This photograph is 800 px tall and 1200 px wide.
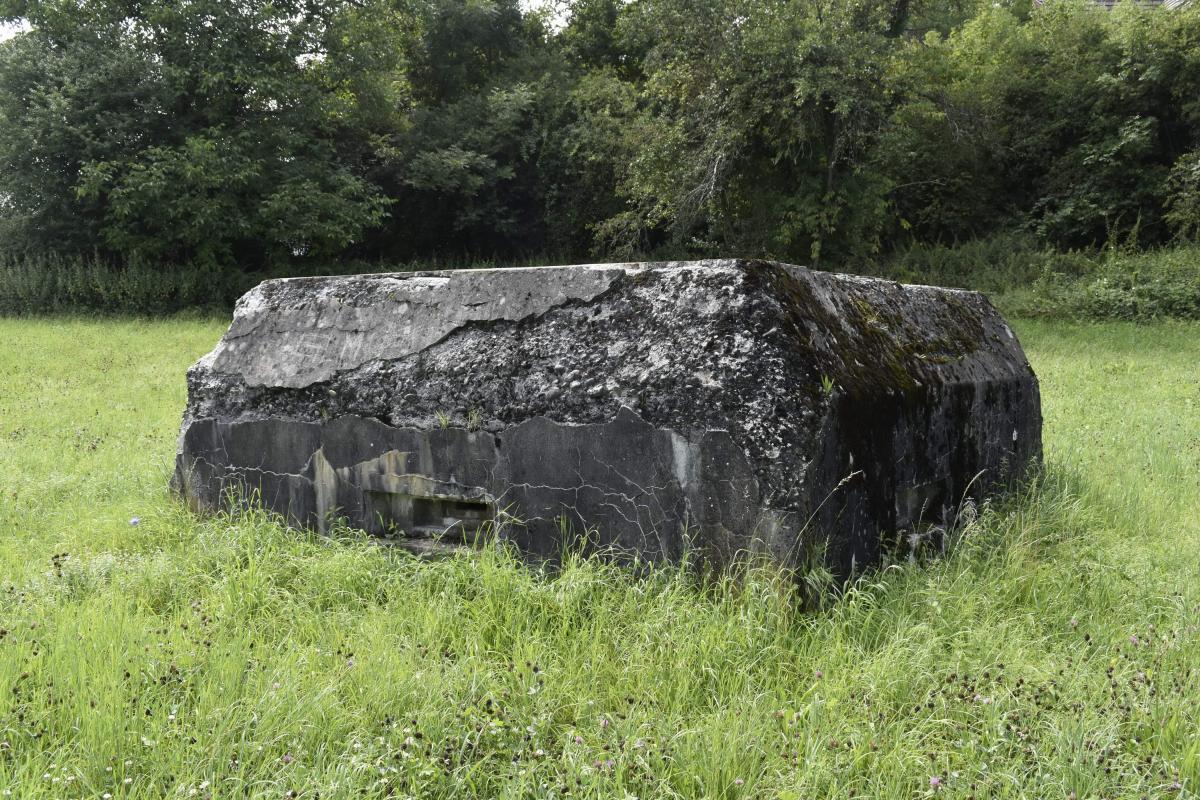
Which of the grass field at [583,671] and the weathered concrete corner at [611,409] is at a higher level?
the weathered concrete corner at [611,409]

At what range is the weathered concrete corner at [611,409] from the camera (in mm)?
3082

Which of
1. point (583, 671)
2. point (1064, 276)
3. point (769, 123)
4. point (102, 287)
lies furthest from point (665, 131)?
point (583, 671)

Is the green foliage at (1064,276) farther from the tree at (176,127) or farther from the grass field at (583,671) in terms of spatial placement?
the tree at (176,127)

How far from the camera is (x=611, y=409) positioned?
129 inches

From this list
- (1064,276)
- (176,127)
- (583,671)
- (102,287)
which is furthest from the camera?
(176,127)

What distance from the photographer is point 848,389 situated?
315 cm

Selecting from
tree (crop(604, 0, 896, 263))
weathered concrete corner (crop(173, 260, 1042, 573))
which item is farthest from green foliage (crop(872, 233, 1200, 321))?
weathered concrete corner (crop(173, 260, 1042, 573))

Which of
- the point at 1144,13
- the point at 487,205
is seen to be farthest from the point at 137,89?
the point at 1144,13

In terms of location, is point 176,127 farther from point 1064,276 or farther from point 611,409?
point 611,409

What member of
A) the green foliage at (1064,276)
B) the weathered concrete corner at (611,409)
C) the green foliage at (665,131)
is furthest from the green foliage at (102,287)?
the weathered concrete corner at (611,409)

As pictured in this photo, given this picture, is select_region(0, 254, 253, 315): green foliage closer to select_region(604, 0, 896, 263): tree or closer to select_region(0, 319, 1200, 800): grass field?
select_region(604, 0, 896, 263): tree

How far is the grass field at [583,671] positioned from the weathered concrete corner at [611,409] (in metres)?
0.22

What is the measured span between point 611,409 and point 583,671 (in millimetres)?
1022

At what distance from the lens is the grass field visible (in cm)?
217
